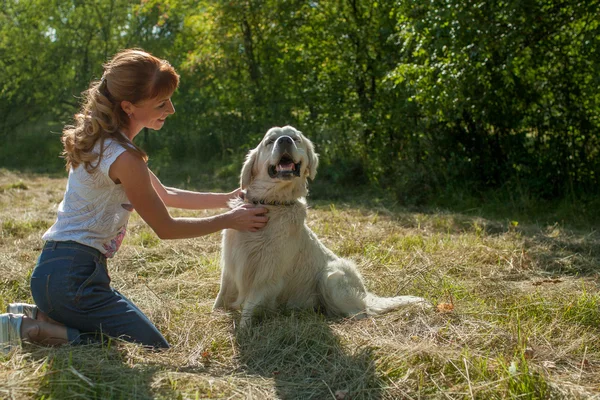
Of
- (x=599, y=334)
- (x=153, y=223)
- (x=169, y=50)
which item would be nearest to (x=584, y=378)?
(x=599, y=334)

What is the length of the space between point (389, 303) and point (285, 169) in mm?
1146

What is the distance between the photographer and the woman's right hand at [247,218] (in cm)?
346

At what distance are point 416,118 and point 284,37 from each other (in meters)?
3.95

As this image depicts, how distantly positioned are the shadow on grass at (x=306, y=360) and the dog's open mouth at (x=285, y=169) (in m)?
0.95

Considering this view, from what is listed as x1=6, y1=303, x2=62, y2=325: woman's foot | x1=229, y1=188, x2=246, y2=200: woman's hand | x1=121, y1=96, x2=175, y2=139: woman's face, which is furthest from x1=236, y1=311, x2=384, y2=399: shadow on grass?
x1=121, y1=96, x2=175, y2=139: woman's face

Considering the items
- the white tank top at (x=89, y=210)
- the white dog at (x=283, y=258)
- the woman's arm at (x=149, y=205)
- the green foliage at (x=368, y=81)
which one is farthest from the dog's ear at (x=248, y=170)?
the green foliage at (x=368, y=81)

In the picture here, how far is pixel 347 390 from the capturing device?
2.65 m

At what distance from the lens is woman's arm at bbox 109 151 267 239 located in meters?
2.98

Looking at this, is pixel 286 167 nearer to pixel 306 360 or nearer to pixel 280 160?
pixel 280 160

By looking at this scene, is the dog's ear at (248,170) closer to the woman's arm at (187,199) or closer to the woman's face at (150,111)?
the woman's arm at (187,199)

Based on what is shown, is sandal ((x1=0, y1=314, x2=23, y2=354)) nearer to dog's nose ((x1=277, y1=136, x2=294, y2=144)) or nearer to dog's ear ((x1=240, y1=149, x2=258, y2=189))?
dog's ear ((x1=240, y1=149, x2=258, y2=189))

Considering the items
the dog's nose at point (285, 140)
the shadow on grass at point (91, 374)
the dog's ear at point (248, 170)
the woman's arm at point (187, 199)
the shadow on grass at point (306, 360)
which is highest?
the dog's nose at point (285, 140)

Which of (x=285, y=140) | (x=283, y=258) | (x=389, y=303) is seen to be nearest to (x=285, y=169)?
(x=285, y=140)

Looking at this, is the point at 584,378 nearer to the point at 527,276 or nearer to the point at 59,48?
the point at 527,276
